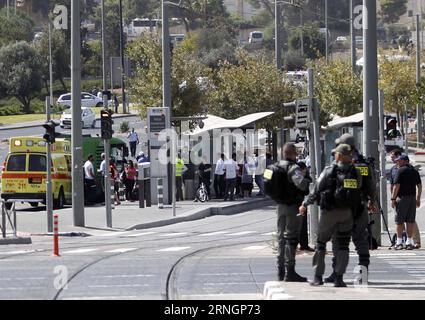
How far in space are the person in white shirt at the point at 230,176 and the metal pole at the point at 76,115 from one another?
8706mm

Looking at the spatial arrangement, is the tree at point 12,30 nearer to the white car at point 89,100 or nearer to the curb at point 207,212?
the white car at point 89,100

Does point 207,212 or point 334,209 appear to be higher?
point 334,209

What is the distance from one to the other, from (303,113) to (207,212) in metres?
14.5

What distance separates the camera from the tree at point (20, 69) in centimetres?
8569

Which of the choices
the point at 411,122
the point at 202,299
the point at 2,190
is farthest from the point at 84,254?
the point at 411,122

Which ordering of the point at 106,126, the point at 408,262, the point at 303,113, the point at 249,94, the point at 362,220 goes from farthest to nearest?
1. the point at 249,94
2. the point at 106,126
3. the point at 303,113
4. the point at 408,262
5. the point at 362,220

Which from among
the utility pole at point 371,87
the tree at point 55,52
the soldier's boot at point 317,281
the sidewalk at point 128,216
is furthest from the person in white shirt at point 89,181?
the tree at point 55,52

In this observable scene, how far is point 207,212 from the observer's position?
125 ft

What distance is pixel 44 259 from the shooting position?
22062 mm

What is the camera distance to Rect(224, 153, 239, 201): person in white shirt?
132 feet

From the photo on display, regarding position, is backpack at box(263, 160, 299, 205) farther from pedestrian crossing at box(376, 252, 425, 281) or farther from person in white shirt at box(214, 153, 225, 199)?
person in white shirt at box(214, 153, 225, 199)

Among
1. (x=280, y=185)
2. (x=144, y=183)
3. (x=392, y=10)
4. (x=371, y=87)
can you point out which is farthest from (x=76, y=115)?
(x=392, y=10)

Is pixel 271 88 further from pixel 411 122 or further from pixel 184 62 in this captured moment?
pixel 411 122

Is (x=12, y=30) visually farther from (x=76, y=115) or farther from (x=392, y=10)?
(x=392, y=10)
